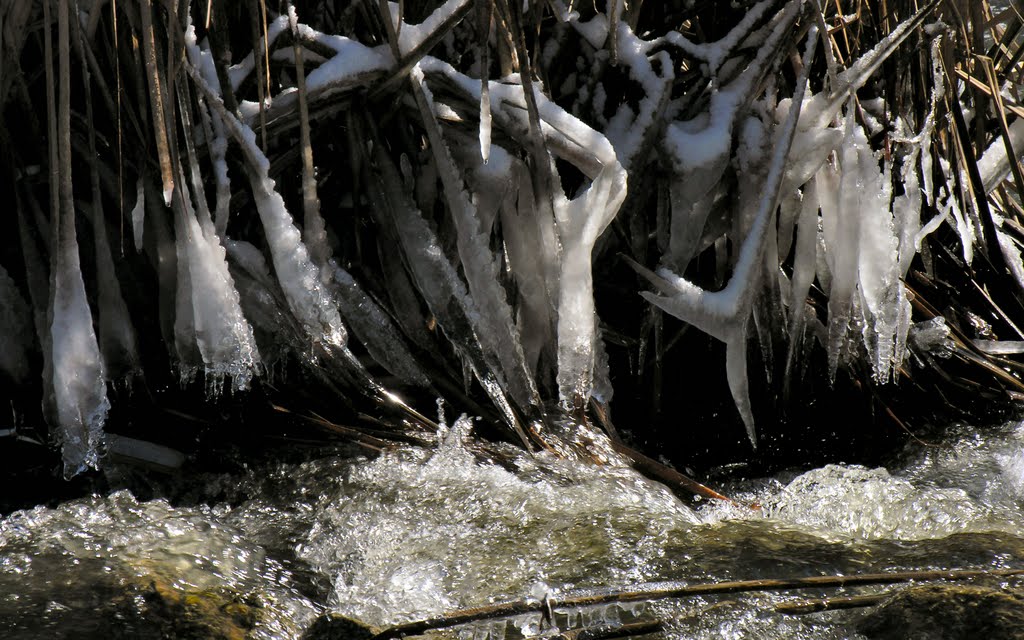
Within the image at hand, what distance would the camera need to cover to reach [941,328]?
96.3 inches

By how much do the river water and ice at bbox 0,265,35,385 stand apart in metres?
0.35

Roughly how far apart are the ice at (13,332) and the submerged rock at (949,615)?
162 centimetres

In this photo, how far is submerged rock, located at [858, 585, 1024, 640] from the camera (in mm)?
1306

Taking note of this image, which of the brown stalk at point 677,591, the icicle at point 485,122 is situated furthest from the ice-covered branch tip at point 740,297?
the brown stalk at point 677,591

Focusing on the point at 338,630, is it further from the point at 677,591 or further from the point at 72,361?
the point at 72,361

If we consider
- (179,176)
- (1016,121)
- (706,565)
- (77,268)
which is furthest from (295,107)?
(1016,121)

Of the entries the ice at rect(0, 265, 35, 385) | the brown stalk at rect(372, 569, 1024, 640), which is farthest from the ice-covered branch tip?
the ice at rect(0, 265, 35, 385)

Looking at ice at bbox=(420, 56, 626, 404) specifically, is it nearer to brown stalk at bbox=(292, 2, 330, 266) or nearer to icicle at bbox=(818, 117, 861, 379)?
brown stalk at bbox=(292, 2, 330, 266)

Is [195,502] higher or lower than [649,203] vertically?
lower

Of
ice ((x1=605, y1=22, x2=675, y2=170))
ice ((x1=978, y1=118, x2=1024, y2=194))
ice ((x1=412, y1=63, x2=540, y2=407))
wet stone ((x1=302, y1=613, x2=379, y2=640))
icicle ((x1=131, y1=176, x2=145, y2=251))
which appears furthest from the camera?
ice ((x1=978, y1=118, x2=1024, y2=194))

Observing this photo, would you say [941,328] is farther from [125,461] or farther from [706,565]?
[125,461]

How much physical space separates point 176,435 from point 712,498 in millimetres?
1106

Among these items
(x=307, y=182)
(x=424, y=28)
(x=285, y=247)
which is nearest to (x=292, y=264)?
(x=285, y=247)

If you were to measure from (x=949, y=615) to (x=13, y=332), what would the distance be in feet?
5.71
